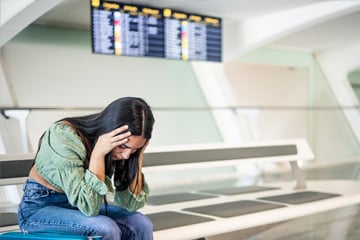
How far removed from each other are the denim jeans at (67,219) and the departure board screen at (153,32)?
2.24 meters

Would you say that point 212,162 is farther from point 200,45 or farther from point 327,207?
point 200,45

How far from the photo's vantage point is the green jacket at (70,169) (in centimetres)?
140

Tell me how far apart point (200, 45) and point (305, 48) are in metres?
2.83

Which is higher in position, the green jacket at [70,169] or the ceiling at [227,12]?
the ceiling at [227,12]

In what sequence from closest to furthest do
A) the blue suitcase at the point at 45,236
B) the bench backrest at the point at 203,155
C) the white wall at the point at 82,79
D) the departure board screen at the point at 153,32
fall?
the blue suitcase at the point at 45,236, the bench backrest at the point at 203,155, the departure board screen at the point at 153,32, the white wall at the point at 82,79

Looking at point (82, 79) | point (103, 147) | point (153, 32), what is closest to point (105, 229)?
point (103, 147)

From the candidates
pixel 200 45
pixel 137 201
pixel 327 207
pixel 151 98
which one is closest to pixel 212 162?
pixel 327 207

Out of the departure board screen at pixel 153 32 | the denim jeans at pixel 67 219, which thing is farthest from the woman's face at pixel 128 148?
the departure board screen at pixel 153 32

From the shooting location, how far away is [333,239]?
2561 mm

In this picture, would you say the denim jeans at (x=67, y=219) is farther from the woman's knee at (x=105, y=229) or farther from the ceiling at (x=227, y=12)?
the ceiling at (x=227, y=12)

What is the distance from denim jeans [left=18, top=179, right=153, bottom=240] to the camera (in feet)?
4.68

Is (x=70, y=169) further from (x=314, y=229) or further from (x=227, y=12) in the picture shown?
(x=227, y=12)

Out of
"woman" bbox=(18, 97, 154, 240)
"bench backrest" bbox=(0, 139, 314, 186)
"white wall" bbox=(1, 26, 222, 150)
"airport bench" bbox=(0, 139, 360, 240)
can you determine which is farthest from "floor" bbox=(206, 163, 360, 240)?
"white wall" bbox=(1, 26, 222, 150)

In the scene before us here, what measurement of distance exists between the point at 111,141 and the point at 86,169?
0.45 feet
